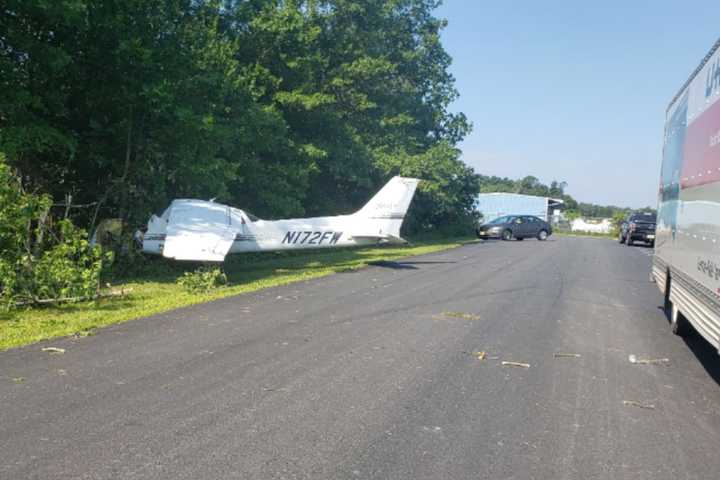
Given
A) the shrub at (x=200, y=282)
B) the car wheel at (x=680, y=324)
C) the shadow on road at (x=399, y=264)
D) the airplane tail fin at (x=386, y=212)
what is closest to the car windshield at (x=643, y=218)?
the shadow on road at (x=399, y=264)

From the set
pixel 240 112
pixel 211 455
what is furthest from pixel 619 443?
pixel 240 112

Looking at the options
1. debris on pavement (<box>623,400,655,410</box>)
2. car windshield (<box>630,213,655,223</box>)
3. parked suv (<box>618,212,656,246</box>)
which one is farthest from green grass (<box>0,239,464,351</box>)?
car windshield (<box>630,213,655,223</box>)

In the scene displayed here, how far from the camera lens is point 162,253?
15422 millimetres

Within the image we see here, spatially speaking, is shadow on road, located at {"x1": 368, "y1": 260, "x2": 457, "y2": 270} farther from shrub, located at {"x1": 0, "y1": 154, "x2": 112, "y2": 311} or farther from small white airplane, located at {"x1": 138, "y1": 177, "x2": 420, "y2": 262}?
shrub, located at {"x1": 0, "y1": 154, "x2": 112, "y2": 311}

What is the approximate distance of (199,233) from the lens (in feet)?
49.8

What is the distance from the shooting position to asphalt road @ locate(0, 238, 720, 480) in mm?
4305

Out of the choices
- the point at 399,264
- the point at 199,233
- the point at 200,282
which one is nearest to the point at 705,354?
the point at 200,282

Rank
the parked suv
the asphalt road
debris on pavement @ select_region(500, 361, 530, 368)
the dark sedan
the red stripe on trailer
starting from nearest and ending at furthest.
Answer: the asphalt road, the red stripe on trailer, debris on pavement @ select_region(500, 361, 530, 368), the parked suv, the dark sedan

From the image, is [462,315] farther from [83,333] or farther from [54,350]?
[54,350]

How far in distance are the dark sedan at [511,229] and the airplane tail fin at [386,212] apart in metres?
21.0

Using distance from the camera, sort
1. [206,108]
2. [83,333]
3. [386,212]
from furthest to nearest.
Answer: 1. [386,212]
2. [206,108]
3. [83,333]

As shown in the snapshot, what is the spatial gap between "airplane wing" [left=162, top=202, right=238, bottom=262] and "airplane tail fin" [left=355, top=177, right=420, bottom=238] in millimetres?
4640

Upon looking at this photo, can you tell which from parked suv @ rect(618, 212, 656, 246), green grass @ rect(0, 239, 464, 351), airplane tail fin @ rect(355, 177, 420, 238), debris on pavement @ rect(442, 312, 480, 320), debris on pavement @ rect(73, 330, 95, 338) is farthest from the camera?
parked suv @ rect(618, 212, 656, 246)

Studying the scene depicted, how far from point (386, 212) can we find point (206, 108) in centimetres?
636
